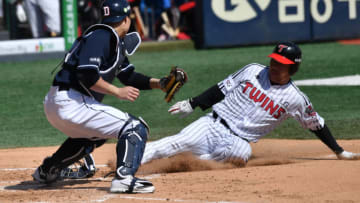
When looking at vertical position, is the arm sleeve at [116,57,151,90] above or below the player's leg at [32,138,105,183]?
above

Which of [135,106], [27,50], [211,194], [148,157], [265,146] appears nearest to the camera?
[211,194]

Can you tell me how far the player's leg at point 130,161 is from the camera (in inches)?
187

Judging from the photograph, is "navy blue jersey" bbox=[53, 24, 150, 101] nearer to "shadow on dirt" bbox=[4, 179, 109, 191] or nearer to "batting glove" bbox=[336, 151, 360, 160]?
"shadow on dirt" bbox=[4, 179, 109, 191]

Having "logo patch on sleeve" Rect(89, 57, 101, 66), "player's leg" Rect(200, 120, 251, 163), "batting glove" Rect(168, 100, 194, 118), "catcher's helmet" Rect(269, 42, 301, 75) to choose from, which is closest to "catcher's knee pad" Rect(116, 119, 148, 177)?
"logo patch on sleeve" Rect(89, 57, 101, 66)

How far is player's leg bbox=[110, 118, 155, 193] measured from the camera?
4758mm

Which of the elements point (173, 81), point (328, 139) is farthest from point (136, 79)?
point (328, 139)

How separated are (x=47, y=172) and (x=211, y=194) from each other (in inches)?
57.2

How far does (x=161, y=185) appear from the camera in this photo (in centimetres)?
515

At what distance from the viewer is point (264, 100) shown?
6000mm

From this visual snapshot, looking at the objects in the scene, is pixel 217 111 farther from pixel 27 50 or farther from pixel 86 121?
pixel 27 50

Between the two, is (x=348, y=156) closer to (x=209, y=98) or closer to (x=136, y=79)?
(x=209, y=98)

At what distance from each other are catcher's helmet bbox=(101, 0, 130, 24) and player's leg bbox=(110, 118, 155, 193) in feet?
2.57

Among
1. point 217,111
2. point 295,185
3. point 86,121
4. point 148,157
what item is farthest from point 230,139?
point 86,121

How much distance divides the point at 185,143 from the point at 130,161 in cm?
118
